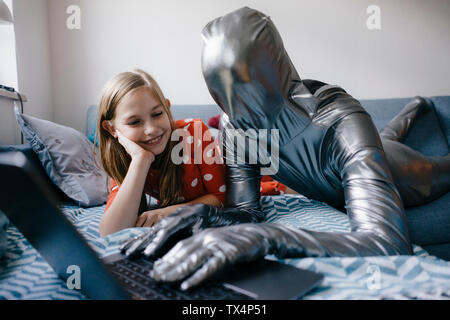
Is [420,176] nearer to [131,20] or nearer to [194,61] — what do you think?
[194,61]

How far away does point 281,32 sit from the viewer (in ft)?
7.03

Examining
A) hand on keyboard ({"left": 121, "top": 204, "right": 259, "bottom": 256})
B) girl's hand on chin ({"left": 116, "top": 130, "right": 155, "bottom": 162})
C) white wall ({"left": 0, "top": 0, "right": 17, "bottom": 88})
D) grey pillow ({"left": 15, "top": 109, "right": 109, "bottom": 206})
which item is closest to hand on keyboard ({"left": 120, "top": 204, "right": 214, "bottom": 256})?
hand on keyboard ({"left": 121, "top": 204, "right": 259, "bottom": 256})

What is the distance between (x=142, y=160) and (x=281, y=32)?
1671 mm

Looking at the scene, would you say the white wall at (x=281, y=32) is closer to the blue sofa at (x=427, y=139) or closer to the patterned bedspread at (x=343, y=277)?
the blue sofa at (x=427, y=139)

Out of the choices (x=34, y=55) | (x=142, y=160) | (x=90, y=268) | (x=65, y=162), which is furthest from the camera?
(x=34, y=55)

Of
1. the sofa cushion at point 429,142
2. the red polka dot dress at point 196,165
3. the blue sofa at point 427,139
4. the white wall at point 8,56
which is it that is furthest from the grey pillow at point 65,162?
the sofa cushion at point 429,142

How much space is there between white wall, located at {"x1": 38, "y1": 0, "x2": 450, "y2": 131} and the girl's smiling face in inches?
47.7

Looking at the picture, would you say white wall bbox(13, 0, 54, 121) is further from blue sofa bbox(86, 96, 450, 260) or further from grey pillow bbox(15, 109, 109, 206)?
grey pillow bbox(15, 109, 109, 206)

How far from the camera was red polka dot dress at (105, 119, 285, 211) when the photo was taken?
1.01 m

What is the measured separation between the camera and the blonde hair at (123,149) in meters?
0.94

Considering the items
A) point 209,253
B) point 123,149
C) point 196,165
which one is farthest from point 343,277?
point 123,149

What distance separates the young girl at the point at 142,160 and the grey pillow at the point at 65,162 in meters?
0.26

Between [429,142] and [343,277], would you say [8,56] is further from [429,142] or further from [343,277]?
[429,142]

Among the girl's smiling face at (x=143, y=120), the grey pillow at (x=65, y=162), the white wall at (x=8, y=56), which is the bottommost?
the grey pillow at (x=65, y=162)
